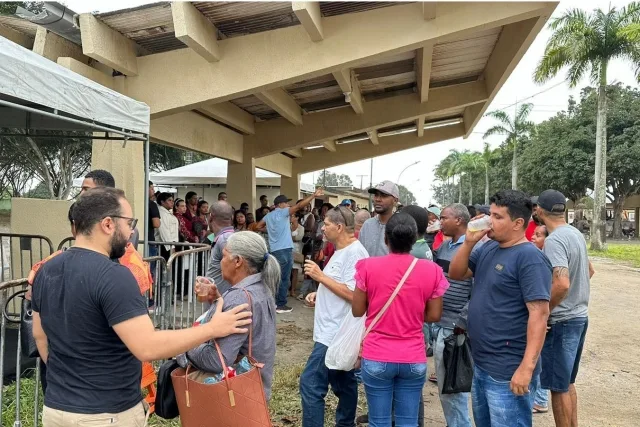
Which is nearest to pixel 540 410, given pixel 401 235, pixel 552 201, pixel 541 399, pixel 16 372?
pixel 541 399

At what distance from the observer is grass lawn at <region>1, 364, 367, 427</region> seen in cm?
391

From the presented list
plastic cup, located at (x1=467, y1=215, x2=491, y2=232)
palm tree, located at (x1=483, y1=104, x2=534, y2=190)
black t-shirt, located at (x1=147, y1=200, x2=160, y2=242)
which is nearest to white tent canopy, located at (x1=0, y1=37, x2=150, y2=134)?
black t-shirt, located at (x1=147, y1=200, x2=160, y2=242)

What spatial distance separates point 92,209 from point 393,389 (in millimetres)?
2011

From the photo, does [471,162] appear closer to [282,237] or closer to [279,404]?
[282,237]

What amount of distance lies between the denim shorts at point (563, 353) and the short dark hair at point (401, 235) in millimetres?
1591

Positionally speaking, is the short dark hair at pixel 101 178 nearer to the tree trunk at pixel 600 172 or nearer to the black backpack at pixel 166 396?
the black backpack at pixel 166 396

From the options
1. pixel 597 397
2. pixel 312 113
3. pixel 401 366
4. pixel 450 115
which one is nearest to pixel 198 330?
pixel 401 366

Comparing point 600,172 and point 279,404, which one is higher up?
point 600,172

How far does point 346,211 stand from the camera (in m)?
3.72

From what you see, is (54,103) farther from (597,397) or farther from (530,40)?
(530,40)

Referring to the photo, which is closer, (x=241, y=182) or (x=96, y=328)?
(x=96, y=328)

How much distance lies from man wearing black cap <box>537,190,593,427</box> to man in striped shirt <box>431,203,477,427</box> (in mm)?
620

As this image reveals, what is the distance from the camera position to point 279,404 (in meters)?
4.56

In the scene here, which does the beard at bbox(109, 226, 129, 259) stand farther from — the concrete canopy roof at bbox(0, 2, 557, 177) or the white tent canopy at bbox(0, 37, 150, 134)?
the concrete canopy roof at bbox(0, 2, 557, 177)
